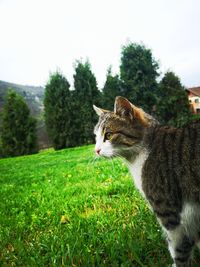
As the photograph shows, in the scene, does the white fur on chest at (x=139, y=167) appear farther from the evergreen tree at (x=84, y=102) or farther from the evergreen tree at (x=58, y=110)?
the evergreen tree at (x=58, y=110)

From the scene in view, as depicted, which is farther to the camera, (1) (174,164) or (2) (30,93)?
(2) (30,93)

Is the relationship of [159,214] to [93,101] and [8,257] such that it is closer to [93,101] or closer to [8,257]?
[8,257]

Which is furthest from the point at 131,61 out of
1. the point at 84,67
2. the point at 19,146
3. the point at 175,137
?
the point at 175,137

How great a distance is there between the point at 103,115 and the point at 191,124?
955 millimetres

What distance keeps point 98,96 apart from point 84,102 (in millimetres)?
1412

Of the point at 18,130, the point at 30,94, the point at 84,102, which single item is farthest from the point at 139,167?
the point at 30,94

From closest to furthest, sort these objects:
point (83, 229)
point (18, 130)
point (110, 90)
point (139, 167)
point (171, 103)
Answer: point (139, 167) → point (83, 229) → point (110, 90) → point (171, 103) → point (18, 130)

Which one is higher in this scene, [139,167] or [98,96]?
[98,96]

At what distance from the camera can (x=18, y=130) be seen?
34.7 meters

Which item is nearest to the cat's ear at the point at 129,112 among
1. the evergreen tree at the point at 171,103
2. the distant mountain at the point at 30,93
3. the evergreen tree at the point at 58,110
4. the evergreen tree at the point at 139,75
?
the evergreen tree at the point at 139,75

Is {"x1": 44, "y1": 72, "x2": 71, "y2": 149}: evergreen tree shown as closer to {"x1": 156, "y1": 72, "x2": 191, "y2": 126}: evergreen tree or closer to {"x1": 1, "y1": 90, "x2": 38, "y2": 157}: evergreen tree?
{"x1": 1, "y1": 90, "x2": 38, "y2": 157}: evergreen tree

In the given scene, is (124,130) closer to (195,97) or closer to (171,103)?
(171,103)

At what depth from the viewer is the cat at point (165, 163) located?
2.68 m

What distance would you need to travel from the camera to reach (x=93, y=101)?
3131cm
